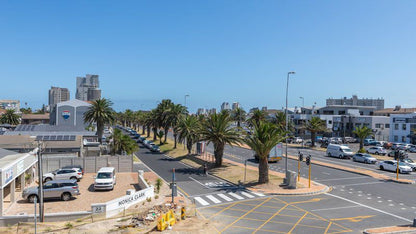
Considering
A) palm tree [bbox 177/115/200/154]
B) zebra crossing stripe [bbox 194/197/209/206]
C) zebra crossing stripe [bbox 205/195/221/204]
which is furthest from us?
palm tree [bbox 177/115/200/154]

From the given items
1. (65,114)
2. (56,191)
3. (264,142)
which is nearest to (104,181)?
(56,191)

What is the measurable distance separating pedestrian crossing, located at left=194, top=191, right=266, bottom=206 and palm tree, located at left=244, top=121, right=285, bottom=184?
3645mm

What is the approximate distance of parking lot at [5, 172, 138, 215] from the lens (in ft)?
80.1

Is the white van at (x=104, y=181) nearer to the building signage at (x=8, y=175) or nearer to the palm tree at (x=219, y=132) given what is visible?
the building signage at (x=8, y=175)

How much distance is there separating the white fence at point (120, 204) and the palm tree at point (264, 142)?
444 inches

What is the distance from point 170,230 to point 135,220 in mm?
2632

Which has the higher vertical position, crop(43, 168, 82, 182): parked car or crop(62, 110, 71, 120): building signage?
crop(62, 110, 71, 120): building signage

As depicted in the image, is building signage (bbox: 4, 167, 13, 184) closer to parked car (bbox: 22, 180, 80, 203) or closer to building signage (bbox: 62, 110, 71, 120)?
parked car (bbox: 22, 180, 80, 203)

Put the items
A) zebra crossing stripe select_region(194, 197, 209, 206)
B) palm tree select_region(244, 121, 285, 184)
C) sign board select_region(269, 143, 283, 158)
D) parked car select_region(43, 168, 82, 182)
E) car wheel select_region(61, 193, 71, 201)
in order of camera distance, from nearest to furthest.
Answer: zebra crossing stripe select_region(194, 197, 209, 206)
car wheel select_region(61, 193, 71, 201)
palm tree select_region(244, 121, 285, 184)
parked car select_region(43, 168, 82, 182)
sign board select_region(269, 143, 283, 158)

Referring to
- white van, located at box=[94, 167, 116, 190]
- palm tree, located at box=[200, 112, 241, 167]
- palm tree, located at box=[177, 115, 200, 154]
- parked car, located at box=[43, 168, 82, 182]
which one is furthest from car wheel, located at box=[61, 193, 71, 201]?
palm tree, located at box=[177, 115, 200, 154]

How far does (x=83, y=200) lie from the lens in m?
27.3

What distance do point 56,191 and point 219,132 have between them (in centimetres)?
2143

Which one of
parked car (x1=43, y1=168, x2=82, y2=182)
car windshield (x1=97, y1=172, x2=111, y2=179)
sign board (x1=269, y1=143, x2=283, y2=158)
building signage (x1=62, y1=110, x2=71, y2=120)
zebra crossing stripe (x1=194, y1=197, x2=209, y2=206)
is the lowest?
zebra crossing stripe (x1=194, y1=197, x2=209, y2=206)

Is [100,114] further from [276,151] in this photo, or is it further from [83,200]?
[83,200]
